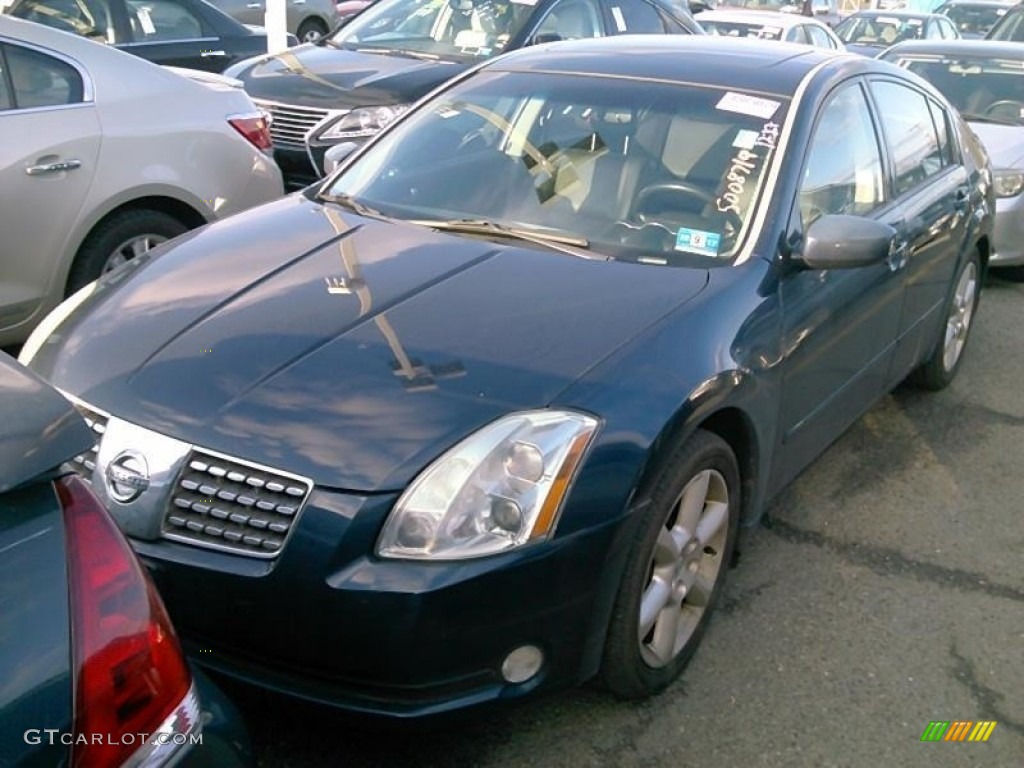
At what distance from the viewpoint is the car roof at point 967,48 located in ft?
28.5

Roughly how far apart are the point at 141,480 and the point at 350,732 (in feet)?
2.67

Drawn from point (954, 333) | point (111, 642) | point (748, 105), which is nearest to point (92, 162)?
point (748, 105)

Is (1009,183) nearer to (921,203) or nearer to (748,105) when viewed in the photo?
(921,203)

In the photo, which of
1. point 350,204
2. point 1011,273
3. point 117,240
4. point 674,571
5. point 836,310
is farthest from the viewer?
point 1011,273

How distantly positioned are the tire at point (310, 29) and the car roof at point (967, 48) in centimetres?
951

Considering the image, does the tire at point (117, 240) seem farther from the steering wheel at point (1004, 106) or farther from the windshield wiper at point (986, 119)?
the steering wheel at point (1004, 106)

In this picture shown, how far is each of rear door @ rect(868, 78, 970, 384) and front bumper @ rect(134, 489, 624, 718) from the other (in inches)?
88.8

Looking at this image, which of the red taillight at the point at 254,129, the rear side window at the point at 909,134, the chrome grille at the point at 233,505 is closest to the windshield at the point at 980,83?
the rear side window at the point at 909,134

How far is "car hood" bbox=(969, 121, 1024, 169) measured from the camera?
24.1 feet

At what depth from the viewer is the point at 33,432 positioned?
5.15 feet

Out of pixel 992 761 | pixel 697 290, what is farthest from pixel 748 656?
pixel 697 290

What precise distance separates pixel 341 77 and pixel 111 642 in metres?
6.45

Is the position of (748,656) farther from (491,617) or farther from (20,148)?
(20,148)

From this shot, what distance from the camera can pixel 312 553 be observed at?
2355 millimetres
